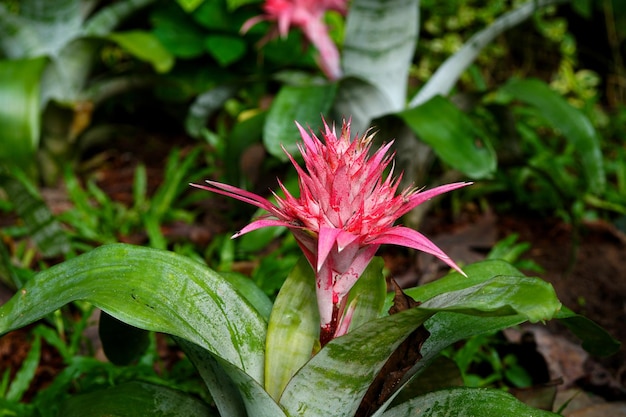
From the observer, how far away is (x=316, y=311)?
117 cm

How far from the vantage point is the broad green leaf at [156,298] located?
104 centimetres

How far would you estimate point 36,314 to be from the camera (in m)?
1.02

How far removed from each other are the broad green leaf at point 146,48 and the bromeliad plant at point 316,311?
182 centimetres

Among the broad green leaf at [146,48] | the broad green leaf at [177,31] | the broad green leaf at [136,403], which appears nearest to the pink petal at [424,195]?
the broad green leaf at [136,403]

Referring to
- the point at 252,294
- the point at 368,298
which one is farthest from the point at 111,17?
the point at 368,298

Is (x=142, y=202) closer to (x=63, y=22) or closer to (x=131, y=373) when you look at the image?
(x=63, y=22)

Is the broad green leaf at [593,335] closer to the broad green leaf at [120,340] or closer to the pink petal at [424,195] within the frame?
the pink petal at [424,195]

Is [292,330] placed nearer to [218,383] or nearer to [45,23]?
[218,383]

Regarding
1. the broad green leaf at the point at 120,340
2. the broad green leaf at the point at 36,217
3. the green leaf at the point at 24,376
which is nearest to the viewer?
the broad green leaf at the point at 120,340

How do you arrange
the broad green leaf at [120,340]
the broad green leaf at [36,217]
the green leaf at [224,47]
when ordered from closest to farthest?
the broad green leaf at [120,340], the broad green leaf at [36,217], the green leaf at [224,47]

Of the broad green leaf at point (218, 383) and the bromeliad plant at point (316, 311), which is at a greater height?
the bromeliad plant at point (316, 311)

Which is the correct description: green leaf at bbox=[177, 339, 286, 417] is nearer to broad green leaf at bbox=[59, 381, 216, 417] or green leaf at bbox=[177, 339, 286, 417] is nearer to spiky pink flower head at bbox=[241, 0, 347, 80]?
broad green leaf at bbox=[59, 381, 216, 417]

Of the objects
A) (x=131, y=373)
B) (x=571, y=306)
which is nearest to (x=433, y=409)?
(x=131, y=373)

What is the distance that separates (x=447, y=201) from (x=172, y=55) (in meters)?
1.33
